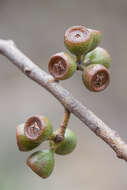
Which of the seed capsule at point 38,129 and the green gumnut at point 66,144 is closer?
the seed capsule at point 38,129

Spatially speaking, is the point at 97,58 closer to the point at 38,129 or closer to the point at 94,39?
the point at 94,39

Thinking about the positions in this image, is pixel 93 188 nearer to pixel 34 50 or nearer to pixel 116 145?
pixel 34 50

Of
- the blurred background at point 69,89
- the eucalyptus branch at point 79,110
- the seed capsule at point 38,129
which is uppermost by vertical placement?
the eucalyptus branch at point 79,110

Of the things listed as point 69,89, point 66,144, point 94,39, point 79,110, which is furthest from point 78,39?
point 69,89

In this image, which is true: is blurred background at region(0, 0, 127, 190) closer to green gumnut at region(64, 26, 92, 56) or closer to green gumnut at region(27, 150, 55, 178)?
green gumnut at region(27, 150, 55, 178)

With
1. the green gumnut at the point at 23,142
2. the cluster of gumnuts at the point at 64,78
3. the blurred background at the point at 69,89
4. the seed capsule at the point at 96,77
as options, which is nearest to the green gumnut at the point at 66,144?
the cluster of gumnuts at the point at 64,78

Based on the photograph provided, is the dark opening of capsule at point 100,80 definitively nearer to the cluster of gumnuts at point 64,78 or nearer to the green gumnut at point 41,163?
the cluster of gumnuts at point 64,78
